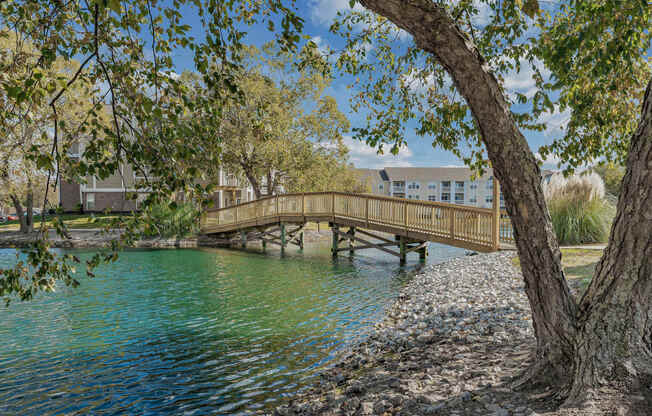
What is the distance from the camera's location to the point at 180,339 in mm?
6445

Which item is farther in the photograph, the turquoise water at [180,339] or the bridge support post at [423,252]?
the bridge support post at [423,252]

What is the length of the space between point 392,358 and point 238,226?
1693 centimetres

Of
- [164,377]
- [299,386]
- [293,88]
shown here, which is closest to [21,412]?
[164,377]

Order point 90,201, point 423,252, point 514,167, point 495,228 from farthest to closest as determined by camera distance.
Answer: point 90,201 < point 423,252 < point 495,228 < point 514,167

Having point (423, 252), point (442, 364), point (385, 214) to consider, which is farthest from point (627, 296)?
point (423, 252)

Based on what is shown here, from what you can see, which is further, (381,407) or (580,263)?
(580,263)

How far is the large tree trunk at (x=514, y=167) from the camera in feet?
9.17

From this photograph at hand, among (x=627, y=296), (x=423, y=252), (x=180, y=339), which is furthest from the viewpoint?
(x=423, y=252)

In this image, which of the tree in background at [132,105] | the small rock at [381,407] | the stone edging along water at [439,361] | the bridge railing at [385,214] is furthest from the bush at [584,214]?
the tree in background at [132,105]

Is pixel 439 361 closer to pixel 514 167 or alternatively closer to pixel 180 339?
pixel 514 167

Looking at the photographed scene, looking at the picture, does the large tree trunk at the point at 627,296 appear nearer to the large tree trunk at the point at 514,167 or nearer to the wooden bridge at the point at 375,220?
the large tree trunk at the point at 514,167

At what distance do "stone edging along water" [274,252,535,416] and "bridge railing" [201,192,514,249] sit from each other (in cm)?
431

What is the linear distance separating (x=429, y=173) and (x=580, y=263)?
6555 centimetres

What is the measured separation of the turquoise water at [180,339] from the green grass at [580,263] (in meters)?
3.60
